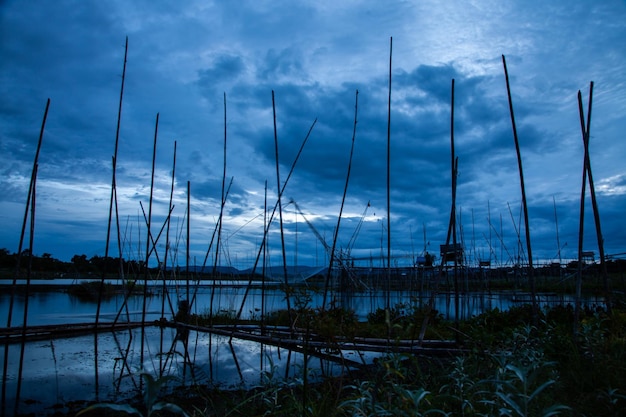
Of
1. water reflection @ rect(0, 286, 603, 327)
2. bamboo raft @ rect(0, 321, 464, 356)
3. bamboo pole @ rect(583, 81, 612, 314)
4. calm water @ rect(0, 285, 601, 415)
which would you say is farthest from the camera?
water reflection @ rect(0, 286, 603, 327)

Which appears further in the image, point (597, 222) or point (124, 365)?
point (124, 365)

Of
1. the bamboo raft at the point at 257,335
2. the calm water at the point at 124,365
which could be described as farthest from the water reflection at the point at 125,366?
the bamboo raft at the point at 257,335

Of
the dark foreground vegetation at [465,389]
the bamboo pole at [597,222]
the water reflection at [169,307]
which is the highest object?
the bamboo pole at [597,222]

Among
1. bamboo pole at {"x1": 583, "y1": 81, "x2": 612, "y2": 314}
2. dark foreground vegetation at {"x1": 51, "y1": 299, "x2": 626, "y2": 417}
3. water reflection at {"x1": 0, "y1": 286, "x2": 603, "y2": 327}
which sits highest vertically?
bamboo pole at {"x1": 583, "y1": 81, "x2": 612, "y2": 314}

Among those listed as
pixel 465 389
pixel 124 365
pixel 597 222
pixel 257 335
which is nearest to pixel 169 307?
pixel 257 335

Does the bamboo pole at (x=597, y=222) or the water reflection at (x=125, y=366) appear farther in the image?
the bamboo pole at (x=597, y=222)

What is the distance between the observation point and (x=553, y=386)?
2.58 m

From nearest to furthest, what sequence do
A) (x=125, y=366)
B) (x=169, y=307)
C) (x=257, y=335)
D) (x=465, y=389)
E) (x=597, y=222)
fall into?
(x=465, y=389)
(x=597, y=222)
(x=125, y=366)
(x=257, y=335)
(x=169, y=307)

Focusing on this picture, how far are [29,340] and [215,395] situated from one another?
478 cm

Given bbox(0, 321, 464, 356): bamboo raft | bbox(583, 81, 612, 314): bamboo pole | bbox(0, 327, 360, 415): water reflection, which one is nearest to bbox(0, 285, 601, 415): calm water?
bbox(0, 327, 360, 415): water reflection

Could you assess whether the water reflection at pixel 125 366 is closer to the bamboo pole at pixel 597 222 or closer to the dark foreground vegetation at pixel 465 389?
the dark foreground vegetation at pixel 465 389

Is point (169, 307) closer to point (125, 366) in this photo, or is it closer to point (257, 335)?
point (257, 335)

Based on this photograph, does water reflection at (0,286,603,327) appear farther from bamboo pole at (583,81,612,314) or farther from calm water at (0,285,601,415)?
bamboo pole at (583,81,612,314)

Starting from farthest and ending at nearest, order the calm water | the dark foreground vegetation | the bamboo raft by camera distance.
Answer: the bamboo raft
the calm water
the dark foreground vegetation
